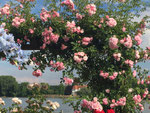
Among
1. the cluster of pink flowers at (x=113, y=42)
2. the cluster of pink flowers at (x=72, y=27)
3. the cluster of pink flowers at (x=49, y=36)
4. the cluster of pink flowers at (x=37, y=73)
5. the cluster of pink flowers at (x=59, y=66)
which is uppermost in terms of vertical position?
the cluster of pink flowers at (x=72, y=27)

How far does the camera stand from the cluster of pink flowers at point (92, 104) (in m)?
5.35

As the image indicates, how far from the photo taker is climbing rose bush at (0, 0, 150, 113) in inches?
223

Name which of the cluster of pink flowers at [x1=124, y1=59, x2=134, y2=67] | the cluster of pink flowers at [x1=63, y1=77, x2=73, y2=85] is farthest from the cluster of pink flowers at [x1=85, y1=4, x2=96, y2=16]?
the cluster of pink flowers at [x1=63, y1=77, x2=73, y2=85]

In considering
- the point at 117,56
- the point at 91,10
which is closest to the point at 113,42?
the point at 117,56

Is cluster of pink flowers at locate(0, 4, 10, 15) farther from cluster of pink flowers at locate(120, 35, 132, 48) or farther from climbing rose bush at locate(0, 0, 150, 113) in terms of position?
cluster of pink flowers at locate(120, 35, 132, 48)

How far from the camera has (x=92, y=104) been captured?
538 centimetres

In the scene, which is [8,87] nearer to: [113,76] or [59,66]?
[59,66]

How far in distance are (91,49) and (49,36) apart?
3.20 ft

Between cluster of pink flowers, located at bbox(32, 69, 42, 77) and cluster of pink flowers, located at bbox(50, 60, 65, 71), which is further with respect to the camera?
cluster of pink flowers, located at bbox(32, 69, 42, 77)

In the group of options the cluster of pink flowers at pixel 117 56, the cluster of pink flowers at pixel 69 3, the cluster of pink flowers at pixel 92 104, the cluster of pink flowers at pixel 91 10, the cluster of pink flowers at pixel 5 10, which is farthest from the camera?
the cluster of pink flowers at pixel 5 10

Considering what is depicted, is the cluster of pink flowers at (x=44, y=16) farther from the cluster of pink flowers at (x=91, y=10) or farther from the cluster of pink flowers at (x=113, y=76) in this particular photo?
the cluster of pink flowers at (x=113, y=76)

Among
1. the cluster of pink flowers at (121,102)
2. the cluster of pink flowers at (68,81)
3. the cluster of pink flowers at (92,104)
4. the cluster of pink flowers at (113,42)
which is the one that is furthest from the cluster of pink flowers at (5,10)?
the cluster of pink flowers at (121,102)

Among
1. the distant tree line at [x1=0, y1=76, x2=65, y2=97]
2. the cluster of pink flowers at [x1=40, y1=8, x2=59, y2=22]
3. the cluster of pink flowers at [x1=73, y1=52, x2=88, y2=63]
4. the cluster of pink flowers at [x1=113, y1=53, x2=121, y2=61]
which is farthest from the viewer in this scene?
the distant tree line at [x1=0, y1=76, x2=65, y2=97]

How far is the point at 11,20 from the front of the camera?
628cm
